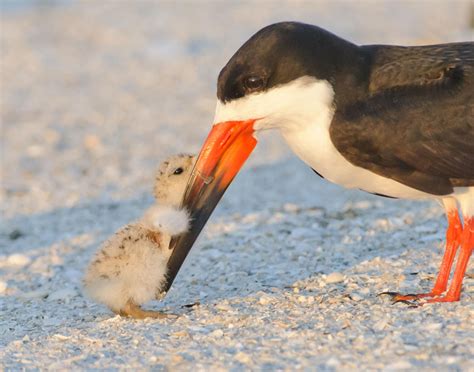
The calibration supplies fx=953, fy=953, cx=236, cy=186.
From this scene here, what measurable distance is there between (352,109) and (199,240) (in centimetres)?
128

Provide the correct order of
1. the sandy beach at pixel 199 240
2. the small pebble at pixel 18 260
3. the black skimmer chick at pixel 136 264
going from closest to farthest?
the sandy beach at pixel 199 240 < the black skimmer chick at pixel 136 264 < the small pebble at pixel 18 260

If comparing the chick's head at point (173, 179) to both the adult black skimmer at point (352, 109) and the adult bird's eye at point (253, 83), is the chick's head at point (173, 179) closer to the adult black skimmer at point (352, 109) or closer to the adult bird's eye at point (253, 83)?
the adult black skimmer at point (352, 109)

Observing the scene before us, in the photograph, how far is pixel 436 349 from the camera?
4.31 m

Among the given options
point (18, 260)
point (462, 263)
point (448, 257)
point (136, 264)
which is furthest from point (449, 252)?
point (18, 260)

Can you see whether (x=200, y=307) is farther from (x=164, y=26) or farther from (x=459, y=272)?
(x=164, y=26)

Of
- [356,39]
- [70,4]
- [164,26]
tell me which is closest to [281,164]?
[356,39]

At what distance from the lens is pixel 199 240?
18.5ft

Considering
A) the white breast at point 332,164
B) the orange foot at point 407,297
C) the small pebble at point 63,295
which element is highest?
the white breast at point 332,164

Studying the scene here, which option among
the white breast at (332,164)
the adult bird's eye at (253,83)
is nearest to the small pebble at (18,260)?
the white breast at (332,164)

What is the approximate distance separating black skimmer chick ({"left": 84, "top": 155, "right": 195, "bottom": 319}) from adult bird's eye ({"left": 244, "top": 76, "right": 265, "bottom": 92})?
0.83m

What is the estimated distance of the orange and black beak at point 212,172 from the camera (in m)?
5.12

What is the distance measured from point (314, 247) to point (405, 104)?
1831 mm

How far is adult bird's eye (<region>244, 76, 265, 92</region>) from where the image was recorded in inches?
194

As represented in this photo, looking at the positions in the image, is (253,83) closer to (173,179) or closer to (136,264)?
(173,179)
